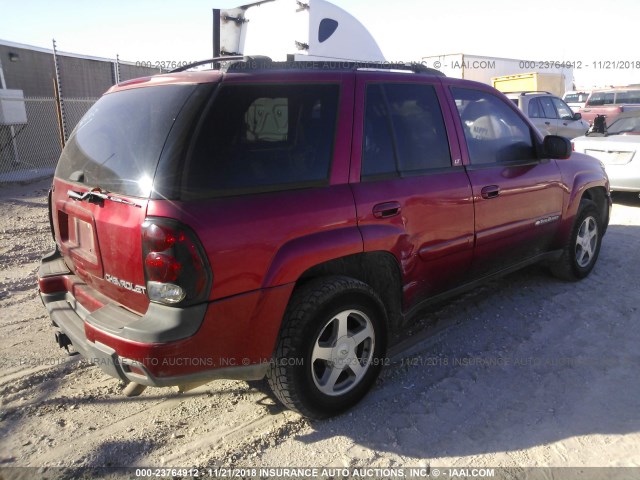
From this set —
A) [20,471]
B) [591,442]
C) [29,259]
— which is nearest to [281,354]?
[20,471]

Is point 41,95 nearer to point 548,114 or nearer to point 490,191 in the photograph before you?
point 548,114

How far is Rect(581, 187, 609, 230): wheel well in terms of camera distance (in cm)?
494

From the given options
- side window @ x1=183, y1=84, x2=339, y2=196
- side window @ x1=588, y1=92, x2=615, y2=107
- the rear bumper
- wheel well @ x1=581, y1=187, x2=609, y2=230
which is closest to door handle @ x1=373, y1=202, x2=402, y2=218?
side window @ x1=183, y1=84, x2=339, y2=196

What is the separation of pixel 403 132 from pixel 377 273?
917 mm

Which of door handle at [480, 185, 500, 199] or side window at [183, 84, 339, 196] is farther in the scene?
door handle at [480, 185, 500, 199]

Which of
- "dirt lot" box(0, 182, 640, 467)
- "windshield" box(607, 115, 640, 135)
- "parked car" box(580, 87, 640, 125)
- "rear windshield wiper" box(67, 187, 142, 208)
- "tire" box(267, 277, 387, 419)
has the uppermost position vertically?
"parked car" box(580, 87, 640, 125)

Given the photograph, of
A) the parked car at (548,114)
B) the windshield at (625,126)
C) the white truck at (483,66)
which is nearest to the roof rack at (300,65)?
the windshield at (625,126)

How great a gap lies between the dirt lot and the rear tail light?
0.94m

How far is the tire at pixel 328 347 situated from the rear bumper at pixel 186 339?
108mm

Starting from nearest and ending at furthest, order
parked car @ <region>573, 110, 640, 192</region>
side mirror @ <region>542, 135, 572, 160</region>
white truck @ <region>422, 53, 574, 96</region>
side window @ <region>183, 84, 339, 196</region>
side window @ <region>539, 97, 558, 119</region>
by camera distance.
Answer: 1. side window @ <region>183, 84, 339, 196</region>
2. side mirror @ <region>542, 135, 572, 160</region>
3. parked car @ <region>573, 110, 640, 192</region>
4. side window @ <region>539, 97, 558, 119</region>
5. white truck @ <region>422, 53, 574, 96</region>

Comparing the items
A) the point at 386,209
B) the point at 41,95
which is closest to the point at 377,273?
the point at 386,209

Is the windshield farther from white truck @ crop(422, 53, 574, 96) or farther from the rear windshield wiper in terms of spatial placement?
white truck @ crop(422, 53, 574, 96)

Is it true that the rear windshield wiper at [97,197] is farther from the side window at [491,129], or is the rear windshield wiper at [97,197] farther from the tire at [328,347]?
the side window at [491,129]

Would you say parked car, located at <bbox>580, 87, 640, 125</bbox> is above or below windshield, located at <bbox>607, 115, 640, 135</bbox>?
above
